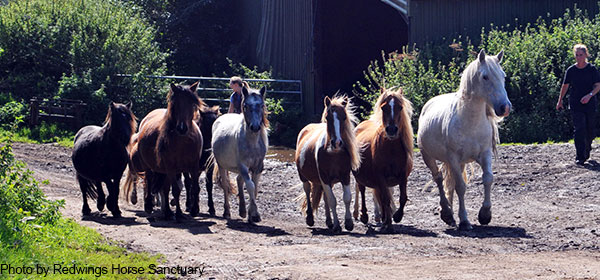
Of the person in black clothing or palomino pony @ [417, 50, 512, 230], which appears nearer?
palomino pony @ [417, 50, 512, 230]

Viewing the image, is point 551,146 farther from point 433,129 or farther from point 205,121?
point 205,121

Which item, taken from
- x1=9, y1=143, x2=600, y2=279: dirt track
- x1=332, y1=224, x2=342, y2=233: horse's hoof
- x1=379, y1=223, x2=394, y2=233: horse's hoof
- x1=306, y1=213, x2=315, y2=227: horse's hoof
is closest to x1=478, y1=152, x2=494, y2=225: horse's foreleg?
x1=9, y1=143, x2=600, y2=279: dirt track

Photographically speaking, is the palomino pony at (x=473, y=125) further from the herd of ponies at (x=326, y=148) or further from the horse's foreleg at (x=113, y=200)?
the horse's foreleg at (x=113, y=200)

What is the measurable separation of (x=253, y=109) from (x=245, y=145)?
2.19 feet

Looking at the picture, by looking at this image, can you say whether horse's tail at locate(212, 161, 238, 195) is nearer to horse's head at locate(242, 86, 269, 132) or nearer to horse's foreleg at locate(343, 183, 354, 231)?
horse's head at locate(242, 86, 269, 132)

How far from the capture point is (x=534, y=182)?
13633 millimetres

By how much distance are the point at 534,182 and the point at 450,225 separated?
357 centimetres

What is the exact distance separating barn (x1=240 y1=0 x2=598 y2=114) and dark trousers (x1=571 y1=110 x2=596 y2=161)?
8770 mm

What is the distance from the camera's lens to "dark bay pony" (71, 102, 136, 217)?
11898 millimetres

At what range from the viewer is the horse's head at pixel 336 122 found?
9945mm

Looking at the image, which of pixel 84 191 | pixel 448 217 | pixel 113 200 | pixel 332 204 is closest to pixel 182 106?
pixel 113 200

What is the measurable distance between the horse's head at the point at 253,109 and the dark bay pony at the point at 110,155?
188 cm

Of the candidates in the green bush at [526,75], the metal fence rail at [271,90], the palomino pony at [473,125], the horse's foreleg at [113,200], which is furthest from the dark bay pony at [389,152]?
the metal fence rail at [271,90]

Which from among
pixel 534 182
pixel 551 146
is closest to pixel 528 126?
pixel 551 146
